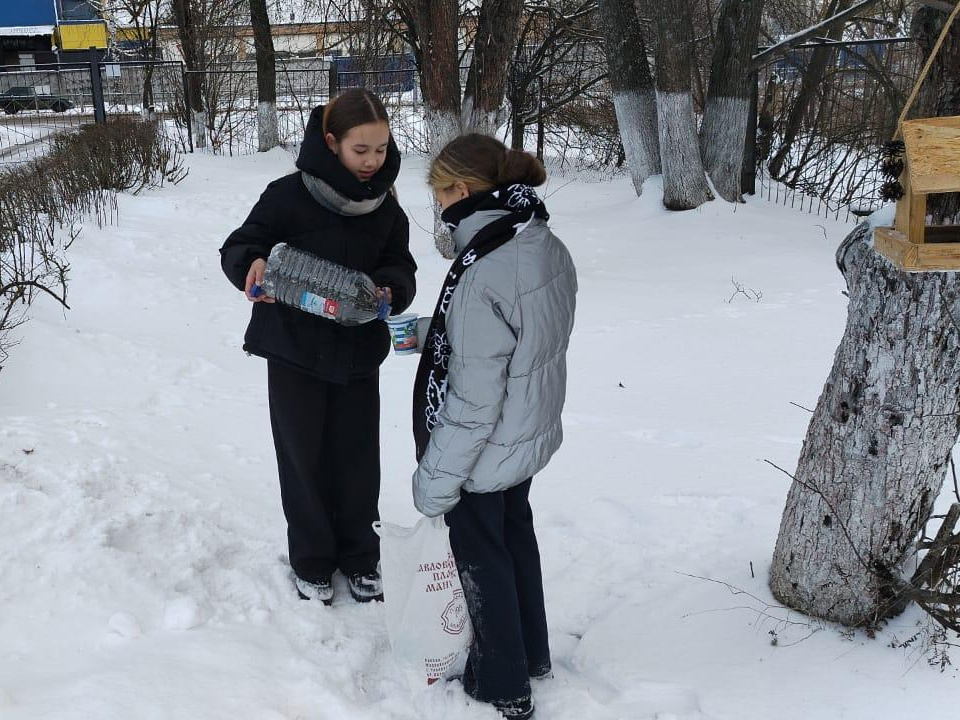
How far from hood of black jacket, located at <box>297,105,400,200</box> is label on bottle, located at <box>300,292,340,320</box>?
1.00 ft

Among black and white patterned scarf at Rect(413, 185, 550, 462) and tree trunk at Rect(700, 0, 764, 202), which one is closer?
black and white patterned scarf at Rect(413, 185, 550, 462)

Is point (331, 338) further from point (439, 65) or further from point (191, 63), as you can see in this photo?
point (191, 63)

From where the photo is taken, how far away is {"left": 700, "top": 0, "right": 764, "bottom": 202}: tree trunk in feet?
27.3

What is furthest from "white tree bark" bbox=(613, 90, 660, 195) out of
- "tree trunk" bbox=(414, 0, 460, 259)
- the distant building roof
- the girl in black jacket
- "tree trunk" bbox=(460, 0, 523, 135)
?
the distant building roof

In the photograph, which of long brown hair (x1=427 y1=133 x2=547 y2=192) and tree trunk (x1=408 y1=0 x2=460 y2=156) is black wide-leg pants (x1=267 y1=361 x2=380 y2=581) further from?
tree trunk (x1=408 y1=0 x2=460 y2=156)

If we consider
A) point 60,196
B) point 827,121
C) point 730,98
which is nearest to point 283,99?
point 60,196

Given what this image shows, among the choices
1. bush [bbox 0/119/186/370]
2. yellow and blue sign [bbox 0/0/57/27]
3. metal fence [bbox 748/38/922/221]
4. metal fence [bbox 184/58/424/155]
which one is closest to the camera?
bush [bbox 0/119/186/370]

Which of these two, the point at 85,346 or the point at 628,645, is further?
the point at 85,346

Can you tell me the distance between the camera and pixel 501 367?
73.4 inches

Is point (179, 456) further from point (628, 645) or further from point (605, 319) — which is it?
point (605, 319)

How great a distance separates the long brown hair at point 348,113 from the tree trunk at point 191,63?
46.5 feet

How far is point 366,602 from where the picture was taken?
268cm

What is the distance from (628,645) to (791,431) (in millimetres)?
1826

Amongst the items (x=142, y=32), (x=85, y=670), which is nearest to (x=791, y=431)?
(x=85, y=670)
